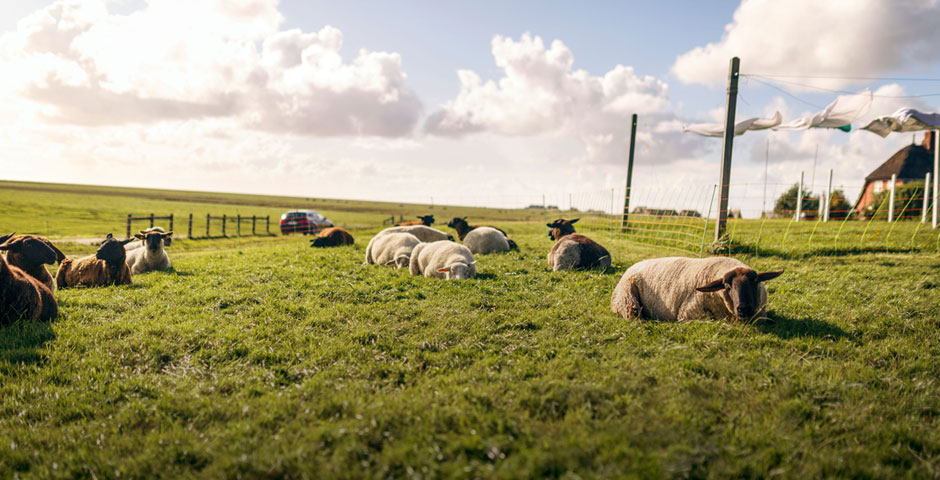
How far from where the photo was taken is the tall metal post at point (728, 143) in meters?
15.4

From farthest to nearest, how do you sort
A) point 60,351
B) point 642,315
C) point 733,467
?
point 642,315 → point 60,351 → point 733,467

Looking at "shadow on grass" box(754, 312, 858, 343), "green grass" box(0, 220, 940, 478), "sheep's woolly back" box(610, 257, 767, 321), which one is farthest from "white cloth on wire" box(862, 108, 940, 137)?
"sheep's woolly back" box(610, 257, 767, 321)

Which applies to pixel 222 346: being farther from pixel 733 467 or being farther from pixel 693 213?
pixel 693 213

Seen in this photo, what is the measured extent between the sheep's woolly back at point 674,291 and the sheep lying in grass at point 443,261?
4.43m

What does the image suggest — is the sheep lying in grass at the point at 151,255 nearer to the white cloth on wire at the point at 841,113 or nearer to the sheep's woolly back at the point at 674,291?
the sheep's woolly back at the point at 674,291

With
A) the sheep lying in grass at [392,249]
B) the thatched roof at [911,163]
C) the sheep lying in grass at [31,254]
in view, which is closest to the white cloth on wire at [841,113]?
the sheep lying in grass at [392,249]

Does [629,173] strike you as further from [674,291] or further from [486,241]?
[674,291]

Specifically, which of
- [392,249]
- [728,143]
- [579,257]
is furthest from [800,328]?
[392,249]

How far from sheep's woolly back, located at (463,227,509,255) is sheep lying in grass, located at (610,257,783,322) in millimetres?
9666

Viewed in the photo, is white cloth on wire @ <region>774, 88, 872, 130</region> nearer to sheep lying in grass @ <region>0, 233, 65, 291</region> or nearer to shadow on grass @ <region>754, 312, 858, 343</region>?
shadow on grass @ <region>754, 312, 858, 343</region>

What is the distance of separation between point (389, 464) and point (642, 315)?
5.47m

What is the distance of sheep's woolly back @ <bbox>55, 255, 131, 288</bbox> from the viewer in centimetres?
1123

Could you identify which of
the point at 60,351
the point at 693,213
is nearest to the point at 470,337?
the point at 60,351

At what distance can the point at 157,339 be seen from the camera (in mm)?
6773
